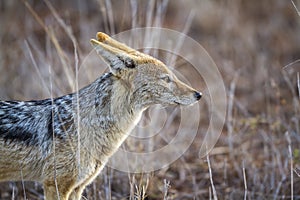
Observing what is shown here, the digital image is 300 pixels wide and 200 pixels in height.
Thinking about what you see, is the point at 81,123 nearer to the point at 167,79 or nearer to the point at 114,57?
the point at 114,57

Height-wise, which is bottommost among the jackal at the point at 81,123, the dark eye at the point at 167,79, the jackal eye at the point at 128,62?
the jackal at the point at 81,123

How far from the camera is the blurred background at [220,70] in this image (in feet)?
22.1

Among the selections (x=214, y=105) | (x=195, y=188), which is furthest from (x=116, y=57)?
(x=214, y=105)

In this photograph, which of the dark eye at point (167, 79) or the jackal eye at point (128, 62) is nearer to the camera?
the jackal eye at point (128, 62)

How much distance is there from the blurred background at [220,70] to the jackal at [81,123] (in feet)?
1.31

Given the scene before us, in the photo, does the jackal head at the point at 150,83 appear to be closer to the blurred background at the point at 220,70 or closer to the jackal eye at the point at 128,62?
the jackal eye at the point at 128,62

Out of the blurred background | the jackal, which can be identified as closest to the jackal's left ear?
the jackal

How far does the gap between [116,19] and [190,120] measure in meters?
4.51

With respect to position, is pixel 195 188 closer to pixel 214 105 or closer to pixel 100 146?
pixel 100 146

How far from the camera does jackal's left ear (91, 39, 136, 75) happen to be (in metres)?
4.97

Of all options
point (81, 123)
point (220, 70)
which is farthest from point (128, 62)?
point (220, 70)

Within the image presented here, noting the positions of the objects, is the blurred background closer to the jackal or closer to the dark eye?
the jackal

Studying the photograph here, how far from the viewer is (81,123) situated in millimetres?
5359

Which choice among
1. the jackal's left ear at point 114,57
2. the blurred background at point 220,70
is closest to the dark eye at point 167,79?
the jackal's left ear at point 114,57
